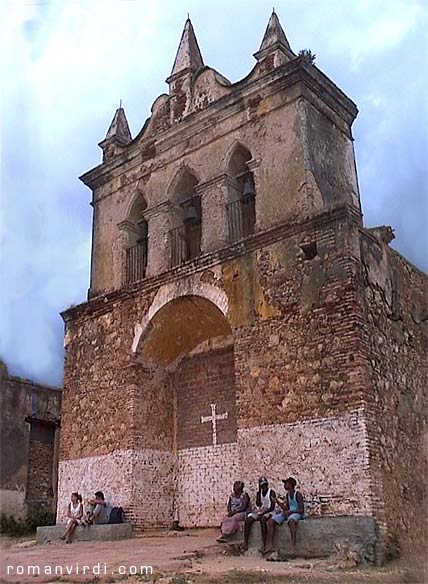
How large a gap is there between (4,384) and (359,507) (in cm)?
1298

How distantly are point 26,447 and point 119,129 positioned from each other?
365 inches

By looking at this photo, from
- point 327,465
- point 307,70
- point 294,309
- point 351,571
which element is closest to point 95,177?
point 307,70

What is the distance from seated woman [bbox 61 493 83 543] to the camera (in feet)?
38.8

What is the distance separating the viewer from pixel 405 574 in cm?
795

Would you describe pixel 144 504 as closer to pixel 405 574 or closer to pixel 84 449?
pixel 84 449

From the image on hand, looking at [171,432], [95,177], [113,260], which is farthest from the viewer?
[95,177]

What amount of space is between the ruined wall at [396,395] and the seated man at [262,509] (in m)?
1.48

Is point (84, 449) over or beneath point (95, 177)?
beneath

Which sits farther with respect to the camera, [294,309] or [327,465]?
[294,309]

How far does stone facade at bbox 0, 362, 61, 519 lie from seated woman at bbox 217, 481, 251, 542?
9953 mm

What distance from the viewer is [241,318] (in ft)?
37.0

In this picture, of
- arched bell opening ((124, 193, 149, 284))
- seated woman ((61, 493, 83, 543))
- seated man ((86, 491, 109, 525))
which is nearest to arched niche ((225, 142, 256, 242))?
arched bell opening ((124, 193, 149, 284))

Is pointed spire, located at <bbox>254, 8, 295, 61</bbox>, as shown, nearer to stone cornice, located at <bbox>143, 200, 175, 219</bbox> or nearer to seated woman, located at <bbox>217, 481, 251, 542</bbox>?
stone cornice, located at <bbox>143, 200, 175, 219</bbox>

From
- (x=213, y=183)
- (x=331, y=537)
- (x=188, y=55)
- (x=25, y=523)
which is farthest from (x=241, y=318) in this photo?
(x=25, y=523)
